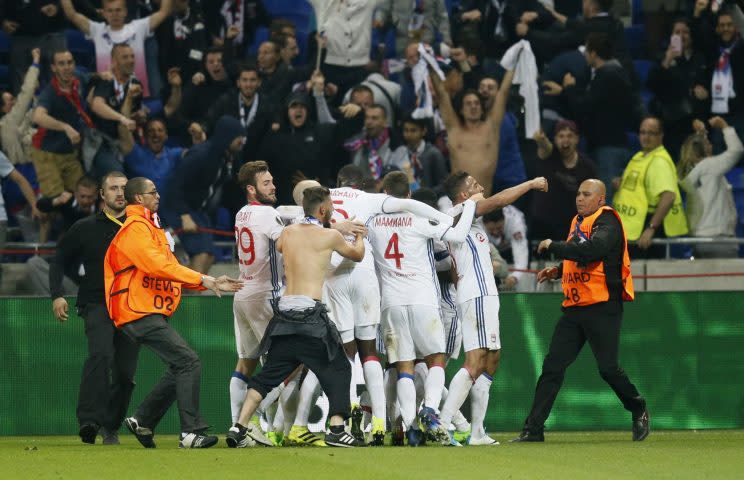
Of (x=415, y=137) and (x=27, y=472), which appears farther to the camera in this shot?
(x=415, y=137)

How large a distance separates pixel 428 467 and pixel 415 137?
25.4 ft

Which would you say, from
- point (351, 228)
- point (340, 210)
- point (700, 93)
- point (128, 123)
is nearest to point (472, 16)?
point (700, 93)

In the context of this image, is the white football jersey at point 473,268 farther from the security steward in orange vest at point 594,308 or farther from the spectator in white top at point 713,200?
the spectator in white top at point 713,200

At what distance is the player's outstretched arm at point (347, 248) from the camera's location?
1202 cm

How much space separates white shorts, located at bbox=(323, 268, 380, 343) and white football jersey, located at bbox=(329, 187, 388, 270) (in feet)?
0.27

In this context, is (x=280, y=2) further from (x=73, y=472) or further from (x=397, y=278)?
(x=73, y=472)

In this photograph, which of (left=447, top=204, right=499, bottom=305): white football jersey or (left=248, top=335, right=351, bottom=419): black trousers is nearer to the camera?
(left=248, top=335, right=351, bottom=419): black trousers

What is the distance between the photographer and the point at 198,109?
18609mm

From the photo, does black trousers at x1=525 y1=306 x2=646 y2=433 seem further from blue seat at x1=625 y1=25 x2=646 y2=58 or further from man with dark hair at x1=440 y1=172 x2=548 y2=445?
blue seat at x1=625 y1=25 x2=646 y2=58

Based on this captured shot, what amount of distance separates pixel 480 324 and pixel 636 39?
9.99 metres

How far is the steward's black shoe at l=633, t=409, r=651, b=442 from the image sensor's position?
525 inches

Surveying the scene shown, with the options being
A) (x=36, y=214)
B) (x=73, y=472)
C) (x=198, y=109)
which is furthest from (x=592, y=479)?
(x=198, y=109)

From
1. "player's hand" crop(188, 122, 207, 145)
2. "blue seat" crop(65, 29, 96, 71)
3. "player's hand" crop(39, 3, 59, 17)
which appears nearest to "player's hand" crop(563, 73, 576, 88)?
"player's hand" crop(188, 122, 207, 145)

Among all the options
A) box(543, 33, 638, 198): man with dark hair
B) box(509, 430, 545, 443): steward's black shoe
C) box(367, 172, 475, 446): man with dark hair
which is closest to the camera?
box(367, 172, 475, 446): man with dark hair
